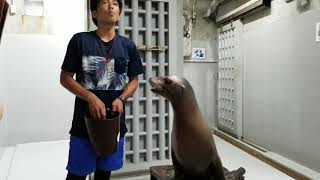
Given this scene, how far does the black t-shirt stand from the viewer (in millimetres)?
1377

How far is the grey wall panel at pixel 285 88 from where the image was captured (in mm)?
2527

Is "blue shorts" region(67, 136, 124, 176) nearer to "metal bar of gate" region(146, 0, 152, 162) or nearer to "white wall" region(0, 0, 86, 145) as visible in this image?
"metal bar of gate" region(146, 0, 152, 162)

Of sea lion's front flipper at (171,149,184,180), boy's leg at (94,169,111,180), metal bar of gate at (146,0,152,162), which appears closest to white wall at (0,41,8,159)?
metal bar of gate at (146,0,152,162)

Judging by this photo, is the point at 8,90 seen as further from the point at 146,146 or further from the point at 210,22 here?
the point at 210,22

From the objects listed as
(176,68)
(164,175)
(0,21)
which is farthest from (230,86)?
(0,21)

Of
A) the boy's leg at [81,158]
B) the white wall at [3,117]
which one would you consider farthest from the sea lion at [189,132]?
the white wall at [3,117]

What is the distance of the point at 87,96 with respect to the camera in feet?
4.31

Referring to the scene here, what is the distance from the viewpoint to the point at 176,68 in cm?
252

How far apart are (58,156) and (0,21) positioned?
8.48 feet

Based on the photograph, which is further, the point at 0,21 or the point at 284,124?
the point at 284,124

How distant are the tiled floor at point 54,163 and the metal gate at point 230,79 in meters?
0.46

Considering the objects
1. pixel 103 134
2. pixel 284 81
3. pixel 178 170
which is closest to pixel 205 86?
pixel 284 81

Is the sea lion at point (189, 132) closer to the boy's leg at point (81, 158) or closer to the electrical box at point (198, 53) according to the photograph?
Result: the boy's leg at point (81, 158)

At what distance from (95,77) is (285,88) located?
2.17 meters
